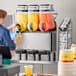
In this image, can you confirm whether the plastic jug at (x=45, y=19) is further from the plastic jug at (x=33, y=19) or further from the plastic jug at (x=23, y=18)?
the plastic jug at (x=23, y=18)

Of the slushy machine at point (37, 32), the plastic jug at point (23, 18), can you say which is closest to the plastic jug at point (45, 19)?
the slushy machine at point (37, 32)

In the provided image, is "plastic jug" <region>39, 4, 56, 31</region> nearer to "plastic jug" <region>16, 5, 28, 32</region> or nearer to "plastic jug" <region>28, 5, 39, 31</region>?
"plastic jug" <region>28, 5, 39, 31</region>

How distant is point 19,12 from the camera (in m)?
4.04

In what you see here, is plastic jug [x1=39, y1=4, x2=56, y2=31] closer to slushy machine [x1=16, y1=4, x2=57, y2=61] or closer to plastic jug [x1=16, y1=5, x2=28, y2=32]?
slushy machine [x1=16, y1=4, x2=57, y2=61]

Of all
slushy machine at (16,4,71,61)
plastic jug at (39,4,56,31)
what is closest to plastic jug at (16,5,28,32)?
slushy machine at (16,4,71,61)

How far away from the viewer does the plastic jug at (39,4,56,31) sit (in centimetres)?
393

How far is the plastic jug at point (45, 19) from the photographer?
155 inches

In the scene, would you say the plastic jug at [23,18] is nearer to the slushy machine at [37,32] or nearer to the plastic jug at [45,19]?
the slushy machine at [37,32]

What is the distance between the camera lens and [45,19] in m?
3.95

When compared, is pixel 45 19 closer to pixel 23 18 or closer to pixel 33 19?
pixel 33 19

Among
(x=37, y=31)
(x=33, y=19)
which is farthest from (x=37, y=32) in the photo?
(x=33, y=19)

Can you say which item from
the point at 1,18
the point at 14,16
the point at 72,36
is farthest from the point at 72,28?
the point at 1,18

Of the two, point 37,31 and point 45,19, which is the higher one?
point 45,19

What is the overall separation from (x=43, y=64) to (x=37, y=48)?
29 centimetres
